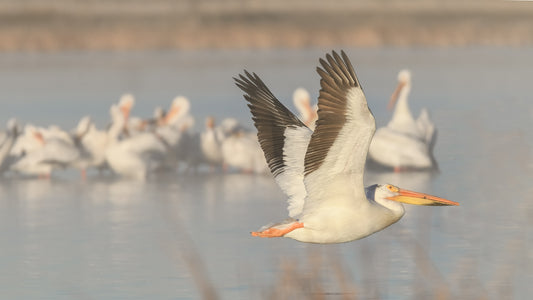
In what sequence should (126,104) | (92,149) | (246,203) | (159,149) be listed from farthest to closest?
(126,104)
(92,149)
(159,149)
(246,203)

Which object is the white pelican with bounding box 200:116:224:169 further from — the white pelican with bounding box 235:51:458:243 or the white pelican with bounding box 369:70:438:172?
the white pelican with bounding box 235:51:458:243

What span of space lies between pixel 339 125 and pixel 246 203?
192 inches

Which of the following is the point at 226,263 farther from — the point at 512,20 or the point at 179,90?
the point at 512,20

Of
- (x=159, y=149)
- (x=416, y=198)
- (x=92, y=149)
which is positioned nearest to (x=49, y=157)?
(x=92, y=149)

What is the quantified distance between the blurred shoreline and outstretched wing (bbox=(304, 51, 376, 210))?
23223mm

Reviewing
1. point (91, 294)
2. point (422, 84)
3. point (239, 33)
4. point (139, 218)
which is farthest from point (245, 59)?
point (91, 294)

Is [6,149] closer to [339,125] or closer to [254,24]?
[339,125]

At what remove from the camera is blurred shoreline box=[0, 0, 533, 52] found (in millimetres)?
32175

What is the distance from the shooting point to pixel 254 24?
123 feet

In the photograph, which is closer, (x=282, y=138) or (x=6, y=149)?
(x=282, y=138)

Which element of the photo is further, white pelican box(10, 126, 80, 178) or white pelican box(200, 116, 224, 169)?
white pelican box(200, 116, 224, 169)

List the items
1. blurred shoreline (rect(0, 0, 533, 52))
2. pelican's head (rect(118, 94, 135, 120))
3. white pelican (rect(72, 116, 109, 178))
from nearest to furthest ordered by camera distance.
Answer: white pelican (rect(72, 116, 109, 178))
pelican's head (rect(118, 94, 135, 120))
blurred shoreline (rect(0, 0, 533, 52))

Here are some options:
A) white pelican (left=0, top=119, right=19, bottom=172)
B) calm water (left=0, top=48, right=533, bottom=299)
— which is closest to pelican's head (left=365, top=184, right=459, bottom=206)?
calm water (left=0, top=48, right=533, bottom=299)

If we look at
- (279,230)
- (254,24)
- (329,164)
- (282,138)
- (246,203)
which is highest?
(254,24)
